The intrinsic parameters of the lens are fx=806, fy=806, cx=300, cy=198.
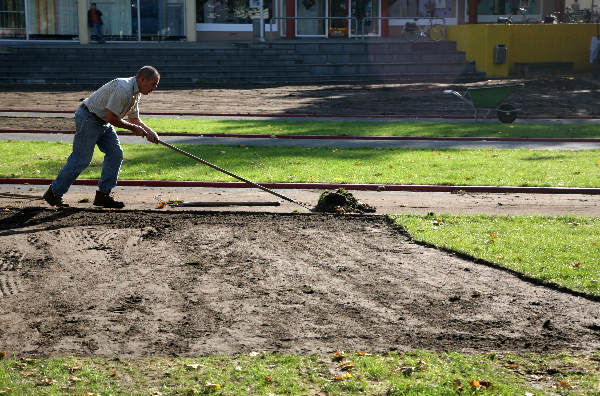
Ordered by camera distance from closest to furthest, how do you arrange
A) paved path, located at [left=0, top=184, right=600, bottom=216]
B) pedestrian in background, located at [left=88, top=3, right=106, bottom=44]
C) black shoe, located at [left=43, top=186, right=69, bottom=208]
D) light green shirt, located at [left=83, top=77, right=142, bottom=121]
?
1. light green shirt, located at [left=83, top=77, right=142, bottom=121]
2. black shoe, located at [left=43, top=186, right=69, bottom=208]
3. paved path, located at [left=0, top=184, right=600, bottom=216]
4. pedestrian in background, located at [left=88, top=3, right=106, bottom=44]

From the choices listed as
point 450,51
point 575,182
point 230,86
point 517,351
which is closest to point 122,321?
point 517,351

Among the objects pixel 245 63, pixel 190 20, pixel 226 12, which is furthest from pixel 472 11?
pixel 190 20

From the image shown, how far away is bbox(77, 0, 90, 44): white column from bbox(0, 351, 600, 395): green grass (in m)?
32.9

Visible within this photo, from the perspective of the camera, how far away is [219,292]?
6.50m

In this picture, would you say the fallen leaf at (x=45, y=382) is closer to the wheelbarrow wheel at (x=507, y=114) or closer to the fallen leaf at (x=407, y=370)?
the fallen leaf at (x=407, y=370)

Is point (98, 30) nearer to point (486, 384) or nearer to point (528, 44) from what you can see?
point (528, 44)

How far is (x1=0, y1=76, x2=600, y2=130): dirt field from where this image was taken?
21883 mm

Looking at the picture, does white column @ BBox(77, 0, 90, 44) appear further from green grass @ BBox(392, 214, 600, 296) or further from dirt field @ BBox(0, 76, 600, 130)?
green grass @ BBox(392, 214, 600, 296)

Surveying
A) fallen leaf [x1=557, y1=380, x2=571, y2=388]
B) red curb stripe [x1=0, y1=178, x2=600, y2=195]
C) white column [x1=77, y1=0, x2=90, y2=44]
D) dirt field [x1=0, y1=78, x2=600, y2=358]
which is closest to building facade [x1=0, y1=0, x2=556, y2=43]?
white column [x1=77, y1=0, x2=90, y2=44]

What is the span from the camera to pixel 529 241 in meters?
8.14

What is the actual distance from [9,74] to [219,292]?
26.0 metres

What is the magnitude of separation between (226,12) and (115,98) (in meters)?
29.6

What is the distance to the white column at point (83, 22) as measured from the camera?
1411 inches

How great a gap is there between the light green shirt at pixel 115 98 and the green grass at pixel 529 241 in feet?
10.6
